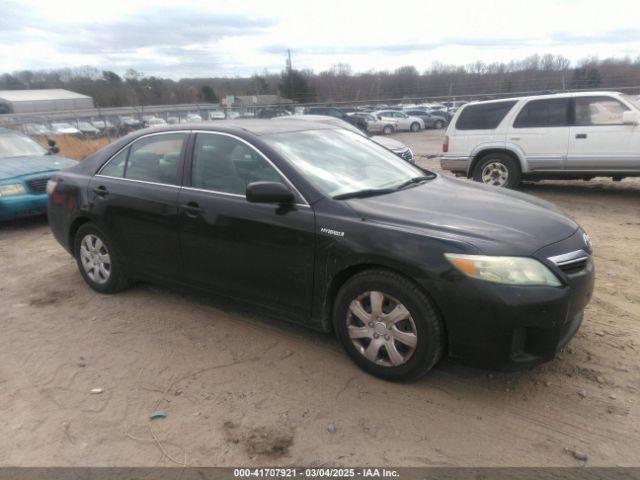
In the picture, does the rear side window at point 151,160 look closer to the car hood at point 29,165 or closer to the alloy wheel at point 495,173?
the car hood at point 29,165

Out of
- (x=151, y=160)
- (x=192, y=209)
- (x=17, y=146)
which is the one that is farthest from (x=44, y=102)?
(x=192, y=209)

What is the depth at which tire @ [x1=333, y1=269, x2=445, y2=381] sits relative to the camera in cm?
295

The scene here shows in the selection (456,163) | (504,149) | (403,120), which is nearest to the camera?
(504,149)

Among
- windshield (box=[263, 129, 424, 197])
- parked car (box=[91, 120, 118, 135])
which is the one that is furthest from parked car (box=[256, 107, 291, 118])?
windshield (box=[263, 129, 424, 197])

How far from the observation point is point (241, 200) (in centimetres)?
368

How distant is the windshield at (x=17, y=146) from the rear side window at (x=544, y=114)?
871 centimetres

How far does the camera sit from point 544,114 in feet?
29.2

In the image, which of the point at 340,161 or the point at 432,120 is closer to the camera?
the point at 340,161

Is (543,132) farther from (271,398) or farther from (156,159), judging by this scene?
(271,398)

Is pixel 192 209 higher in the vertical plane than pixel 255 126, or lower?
lower

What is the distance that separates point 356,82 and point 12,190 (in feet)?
153

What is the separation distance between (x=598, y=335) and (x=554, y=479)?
1660mm

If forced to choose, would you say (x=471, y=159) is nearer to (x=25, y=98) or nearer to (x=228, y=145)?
(x=228, y=145)

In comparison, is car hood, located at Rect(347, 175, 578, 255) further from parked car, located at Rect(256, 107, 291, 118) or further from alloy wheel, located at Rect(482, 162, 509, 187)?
parked car, located at Rect(256, 107, 291, 118)
